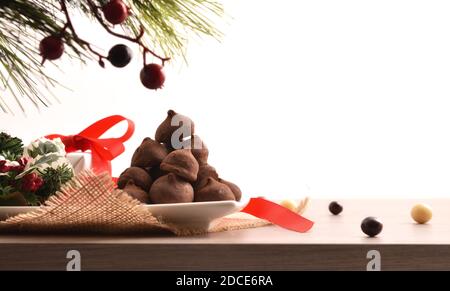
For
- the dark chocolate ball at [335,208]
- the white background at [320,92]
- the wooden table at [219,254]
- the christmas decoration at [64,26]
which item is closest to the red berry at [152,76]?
the christmas decoration at [64,26]

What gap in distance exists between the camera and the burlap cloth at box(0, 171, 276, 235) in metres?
0.52

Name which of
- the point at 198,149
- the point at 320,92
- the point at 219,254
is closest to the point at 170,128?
the point at 198,149

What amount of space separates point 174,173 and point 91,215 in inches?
2.7

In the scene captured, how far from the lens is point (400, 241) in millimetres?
518

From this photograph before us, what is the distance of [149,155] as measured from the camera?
59 cm

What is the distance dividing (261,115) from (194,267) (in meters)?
0.82

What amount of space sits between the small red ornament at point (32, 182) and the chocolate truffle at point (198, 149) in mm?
115

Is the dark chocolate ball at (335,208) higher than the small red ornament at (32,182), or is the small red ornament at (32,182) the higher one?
the small red ornament at (32,182)

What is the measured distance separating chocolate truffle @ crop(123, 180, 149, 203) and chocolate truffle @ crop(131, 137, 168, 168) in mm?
22

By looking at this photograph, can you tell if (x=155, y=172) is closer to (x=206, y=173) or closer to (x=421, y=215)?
(x=206, y=173)

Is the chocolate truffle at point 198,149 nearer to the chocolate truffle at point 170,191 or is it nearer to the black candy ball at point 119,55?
the chocolate truffle at point 170,191

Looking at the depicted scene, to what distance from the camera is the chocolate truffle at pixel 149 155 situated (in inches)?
23.1
